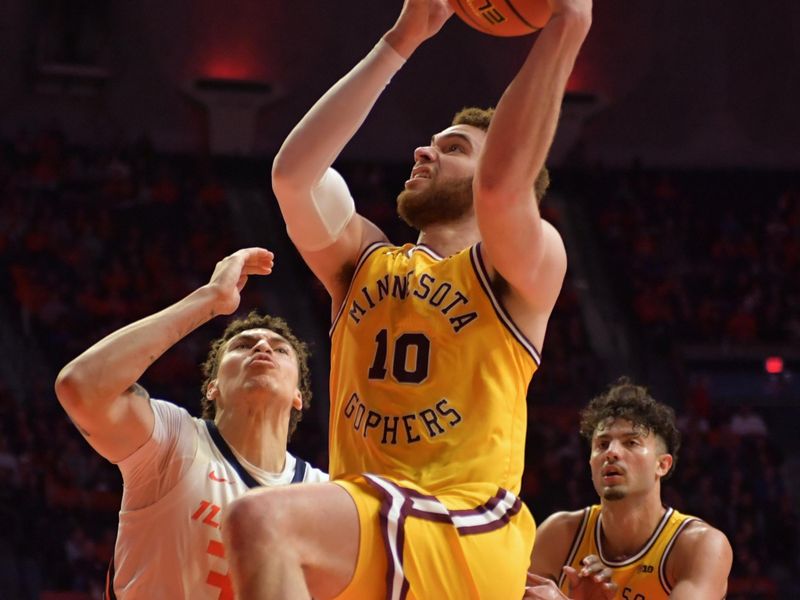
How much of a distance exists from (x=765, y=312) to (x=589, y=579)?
10107 millimetres

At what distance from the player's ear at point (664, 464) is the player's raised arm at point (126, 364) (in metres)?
2.46

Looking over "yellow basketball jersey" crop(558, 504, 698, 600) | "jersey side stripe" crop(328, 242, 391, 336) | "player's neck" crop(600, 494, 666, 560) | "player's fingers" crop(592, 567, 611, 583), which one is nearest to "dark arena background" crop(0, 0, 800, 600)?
"yellow basketball jersey" crop(558, 504, 698, 600)

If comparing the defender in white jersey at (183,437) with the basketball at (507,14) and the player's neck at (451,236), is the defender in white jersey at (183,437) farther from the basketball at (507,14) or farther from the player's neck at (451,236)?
the basketball at (507,14)

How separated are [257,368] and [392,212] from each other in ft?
35.5

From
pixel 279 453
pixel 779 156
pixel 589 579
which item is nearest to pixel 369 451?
pixel 279 453

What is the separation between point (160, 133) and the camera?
1633cm

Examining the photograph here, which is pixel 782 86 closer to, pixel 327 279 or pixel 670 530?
pixel 670 530

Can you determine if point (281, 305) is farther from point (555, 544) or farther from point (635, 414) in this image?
point (635, 414)

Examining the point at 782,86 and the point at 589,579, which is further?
the point at 782,86

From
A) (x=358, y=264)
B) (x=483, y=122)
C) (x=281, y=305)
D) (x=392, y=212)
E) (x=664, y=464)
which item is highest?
(x=392, y=212)

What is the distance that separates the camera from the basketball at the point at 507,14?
3.36 meters

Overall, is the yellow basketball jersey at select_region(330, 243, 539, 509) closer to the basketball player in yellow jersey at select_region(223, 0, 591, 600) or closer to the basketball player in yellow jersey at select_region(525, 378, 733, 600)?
the basketball player in yellow jersey at select_region(223, 0, 591, 600)

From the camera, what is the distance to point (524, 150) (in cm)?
303

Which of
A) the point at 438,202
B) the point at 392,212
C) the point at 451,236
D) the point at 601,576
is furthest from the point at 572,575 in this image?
the point at 392,212
